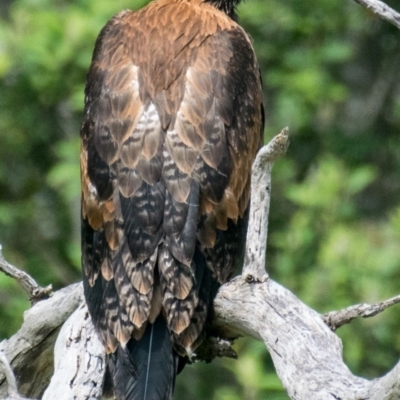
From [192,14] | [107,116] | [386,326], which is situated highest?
[192,14]

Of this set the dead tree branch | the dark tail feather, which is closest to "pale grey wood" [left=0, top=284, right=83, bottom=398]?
the dead tree branch

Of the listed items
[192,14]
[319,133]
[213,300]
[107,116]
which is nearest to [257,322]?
[213,300]

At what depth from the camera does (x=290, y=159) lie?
8508 mm

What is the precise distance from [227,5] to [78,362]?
2424 millimetres

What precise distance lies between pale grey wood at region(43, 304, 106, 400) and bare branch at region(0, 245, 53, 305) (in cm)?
26

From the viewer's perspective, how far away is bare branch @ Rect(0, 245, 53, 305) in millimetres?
4391

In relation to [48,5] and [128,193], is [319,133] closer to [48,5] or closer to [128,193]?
[48,5]

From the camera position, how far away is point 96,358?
4.26 meters

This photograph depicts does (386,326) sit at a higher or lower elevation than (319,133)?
lower

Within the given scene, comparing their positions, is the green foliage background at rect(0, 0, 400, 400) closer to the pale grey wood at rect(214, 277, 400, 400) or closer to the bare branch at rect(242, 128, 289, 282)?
the pale grey wood at rect(214, 277, 400, 400)

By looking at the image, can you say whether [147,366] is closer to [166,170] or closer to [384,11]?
[166,170]

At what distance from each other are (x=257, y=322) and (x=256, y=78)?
1559 millimetres

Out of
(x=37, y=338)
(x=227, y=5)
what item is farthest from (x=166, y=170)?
(x=227, y=5)

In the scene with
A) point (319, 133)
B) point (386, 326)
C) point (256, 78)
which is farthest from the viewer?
point (319, 133)
